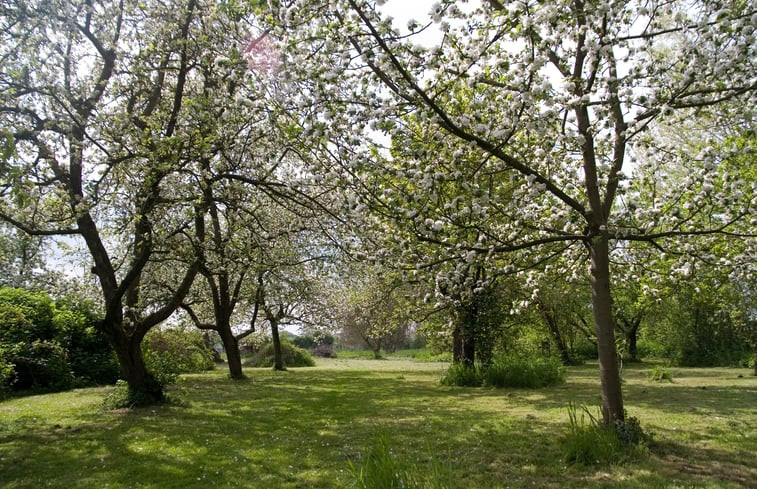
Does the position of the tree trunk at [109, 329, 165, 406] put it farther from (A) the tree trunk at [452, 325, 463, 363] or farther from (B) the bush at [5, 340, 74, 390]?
(A) the tree trunk at [452, 325, 463, 363]

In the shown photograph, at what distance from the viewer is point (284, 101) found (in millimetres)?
8156

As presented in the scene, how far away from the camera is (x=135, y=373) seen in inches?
448

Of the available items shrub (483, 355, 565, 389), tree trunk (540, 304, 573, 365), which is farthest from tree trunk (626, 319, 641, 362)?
shrub (483, 355, 565, 389)

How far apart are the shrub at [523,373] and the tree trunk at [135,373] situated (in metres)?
10.1

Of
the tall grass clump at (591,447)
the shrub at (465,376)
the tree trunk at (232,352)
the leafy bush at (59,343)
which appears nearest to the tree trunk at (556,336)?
the shrub at (465,376)

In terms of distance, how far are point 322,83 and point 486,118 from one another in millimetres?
2116

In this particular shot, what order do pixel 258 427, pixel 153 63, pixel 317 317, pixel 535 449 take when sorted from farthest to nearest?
pixel 317 317 → pixel 153 63 → pixel 258 427 → pixel 535 449

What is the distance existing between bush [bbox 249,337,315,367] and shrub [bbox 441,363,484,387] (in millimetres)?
21468

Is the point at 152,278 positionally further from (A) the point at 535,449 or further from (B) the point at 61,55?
(A) the point at 535,449

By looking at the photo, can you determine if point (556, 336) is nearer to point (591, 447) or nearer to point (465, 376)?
point (465, 376)

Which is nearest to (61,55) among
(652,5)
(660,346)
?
(652,5)

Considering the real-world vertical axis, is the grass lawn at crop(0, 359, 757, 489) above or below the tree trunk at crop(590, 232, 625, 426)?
below

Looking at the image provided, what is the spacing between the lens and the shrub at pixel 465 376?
1664cm

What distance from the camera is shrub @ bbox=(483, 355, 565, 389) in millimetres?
15414
